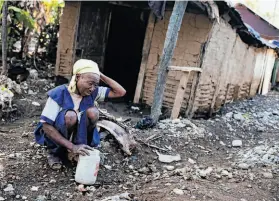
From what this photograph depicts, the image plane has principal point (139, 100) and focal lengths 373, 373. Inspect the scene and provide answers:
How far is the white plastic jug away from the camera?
10.1 feet

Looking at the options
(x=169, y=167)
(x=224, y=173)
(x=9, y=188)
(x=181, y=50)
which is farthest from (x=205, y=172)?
(x=181, y=50)

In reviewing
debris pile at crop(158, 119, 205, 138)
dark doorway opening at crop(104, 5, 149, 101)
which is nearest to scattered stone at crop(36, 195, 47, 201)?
debris pile at crop(158, 119, 205, 138)

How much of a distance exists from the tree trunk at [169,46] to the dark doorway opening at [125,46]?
2.80 m

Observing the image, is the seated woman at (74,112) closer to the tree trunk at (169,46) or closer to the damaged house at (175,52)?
the tree trunk at (169,46)

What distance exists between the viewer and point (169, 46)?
16.7ft

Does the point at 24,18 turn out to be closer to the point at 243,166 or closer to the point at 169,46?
the point at 169,46

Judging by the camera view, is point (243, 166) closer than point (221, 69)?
Yes

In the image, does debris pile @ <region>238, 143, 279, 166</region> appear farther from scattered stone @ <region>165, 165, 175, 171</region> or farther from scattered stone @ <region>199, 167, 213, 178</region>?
scattered stone @ <region>165, 165, 175, 171</region>

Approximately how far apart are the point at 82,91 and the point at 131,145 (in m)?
1.08

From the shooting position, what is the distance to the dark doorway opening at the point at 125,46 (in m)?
8.23

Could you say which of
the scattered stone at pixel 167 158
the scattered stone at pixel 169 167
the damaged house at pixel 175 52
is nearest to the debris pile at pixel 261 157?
the scattered stone at pixel 167 158

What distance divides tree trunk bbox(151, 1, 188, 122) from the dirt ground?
0.36 m

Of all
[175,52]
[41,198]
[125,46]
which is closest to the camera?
[41,198]

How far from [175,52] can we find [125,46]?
7.55 ft
